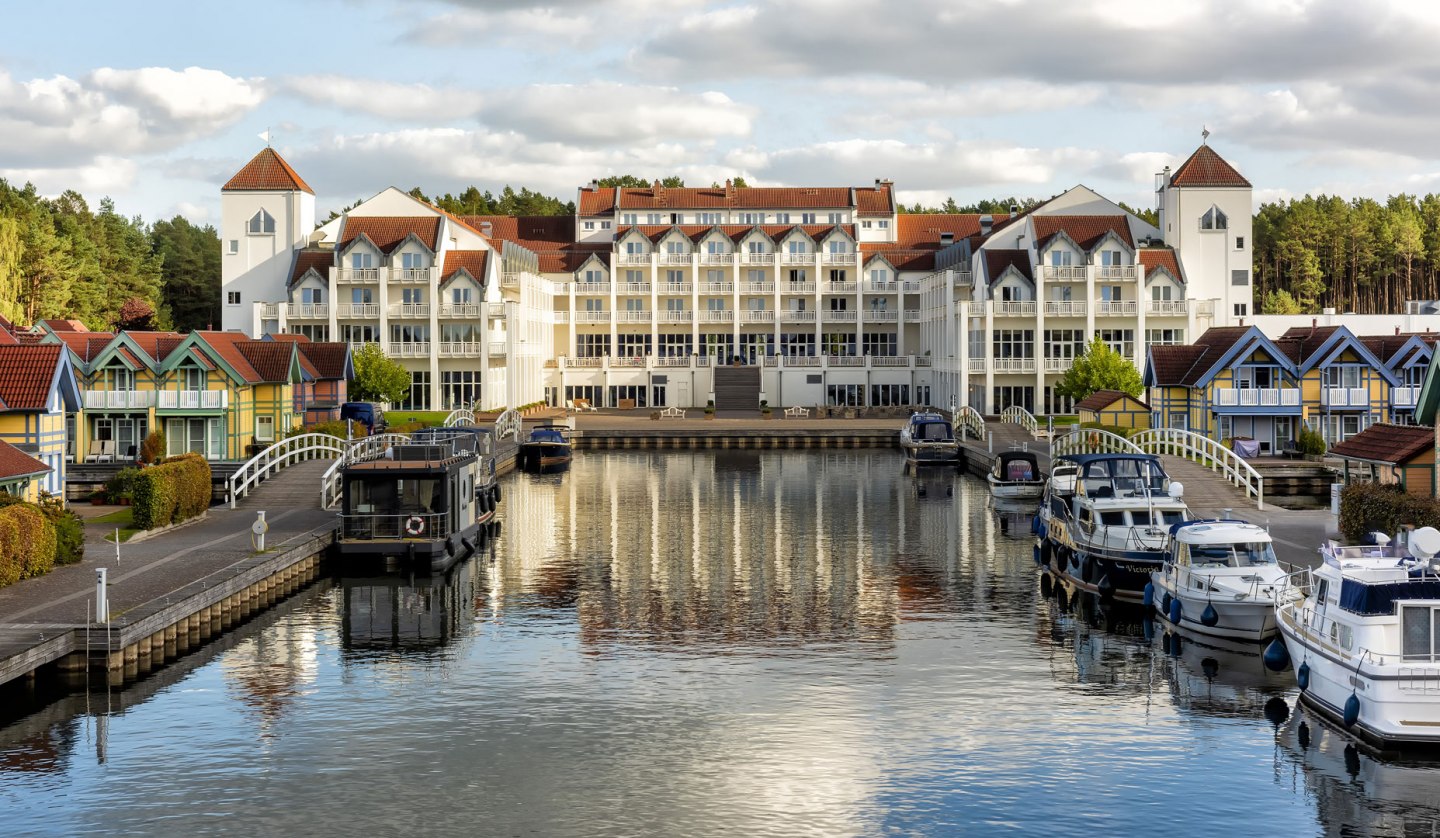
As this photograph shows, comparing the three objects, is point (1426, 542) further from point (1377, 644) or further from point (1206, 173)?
point (1206, 173)

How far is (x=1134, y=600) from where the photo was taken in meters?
41.9

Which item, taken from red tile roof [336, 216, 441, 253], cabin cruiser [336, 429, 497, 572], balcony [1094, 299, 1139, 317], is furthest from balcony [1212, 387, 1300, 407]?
red tile roof [336, 216, 441, 253]

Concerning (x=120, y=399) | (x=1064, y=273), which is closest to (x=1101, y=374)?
(x=1064, y=273)

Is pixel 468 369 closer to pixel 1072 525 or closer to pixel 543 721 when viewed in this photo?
pixel 1072 525

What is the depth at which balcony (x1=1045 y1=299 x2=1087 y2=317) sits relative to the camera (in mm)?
111750

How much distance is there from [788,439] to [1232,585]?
65.9 m

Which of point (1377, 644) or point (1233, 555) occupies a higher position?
point (1233, 555)

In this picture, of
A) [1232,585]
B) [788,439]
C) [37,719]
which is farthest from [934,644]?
[788,439]

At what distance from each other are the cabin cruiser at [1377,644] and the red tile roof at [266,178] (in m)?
105

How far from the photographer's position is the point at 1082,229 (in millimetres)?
116625

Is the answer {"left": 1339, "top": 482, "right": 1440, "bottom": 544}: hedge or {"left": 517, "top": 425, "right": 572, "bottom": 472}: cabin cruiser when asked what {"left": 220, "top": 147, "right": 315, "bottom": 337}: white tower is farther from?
{"left": 1339, "top": 482, "right": 1440, "bottom": 544}: hedge

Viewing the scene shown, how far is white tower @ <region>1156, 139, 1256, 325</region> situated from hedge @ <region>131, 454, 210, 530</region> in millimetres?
87714

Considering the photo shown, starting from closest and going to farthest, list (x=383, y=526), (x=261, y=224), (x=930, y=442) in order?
(x=383, y=526) < (x=930, y=442) < (x=261, y=224)

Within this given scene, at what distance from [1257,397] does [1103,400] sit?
13367 millimetres
